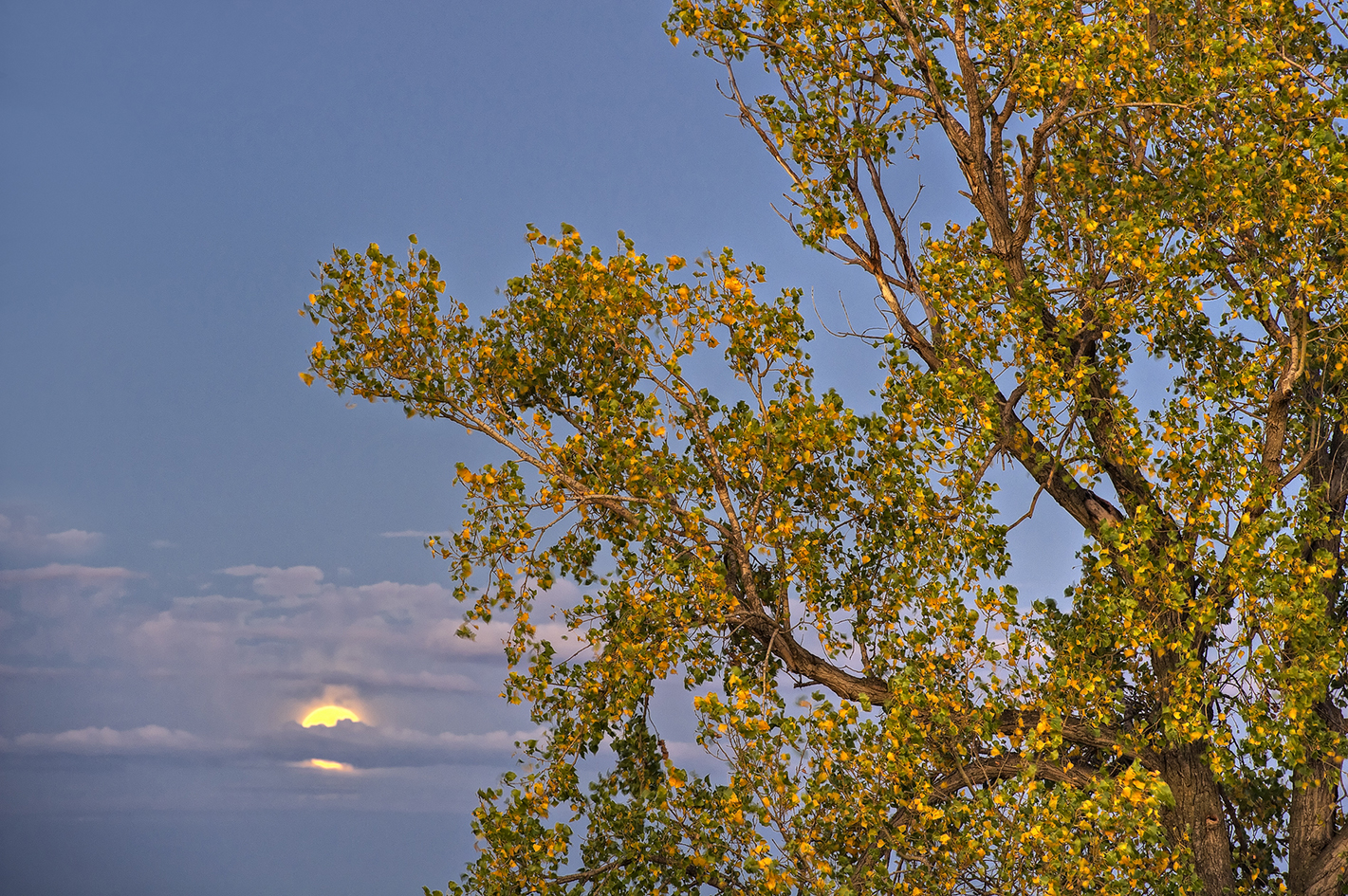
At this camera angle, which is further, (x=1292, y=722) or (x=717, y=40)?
(x=717, y=40)

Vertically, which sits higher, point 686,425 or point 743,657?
point 686,425

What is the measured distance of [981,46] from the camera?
43.8 ft

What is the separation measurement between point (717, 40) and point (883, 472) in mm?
5812

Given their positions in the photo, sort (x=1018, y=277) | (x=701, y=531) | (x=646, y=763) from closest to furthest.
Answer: (x=701, y=531)
(x=646, y=763)
(x=1018, y=277)

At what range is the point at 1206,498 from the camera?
36.4ft

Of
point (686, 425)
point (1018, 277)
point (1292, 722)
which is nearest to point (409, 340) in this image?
Answer: point (686, 425)

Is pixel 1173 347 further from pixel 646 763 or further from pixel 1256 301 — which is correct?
pixel 646 763

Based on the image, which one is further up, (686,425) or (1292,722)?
(686,425)

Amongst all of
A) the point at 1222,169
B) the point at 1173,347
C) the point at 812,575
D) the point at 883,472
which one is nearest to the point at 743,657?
the point at 812,575

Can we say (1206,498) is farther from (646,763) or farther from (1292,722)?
(646,763)

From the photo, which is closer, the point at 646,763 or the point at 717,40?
the point at 646,763

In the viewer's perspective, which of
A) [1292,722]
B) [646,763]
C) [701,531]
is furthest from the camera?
[646,763]

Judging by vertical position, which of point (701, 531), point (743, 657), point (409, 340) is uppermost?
point (409, 340)

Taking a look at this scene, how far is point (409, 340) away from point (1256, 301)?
359 inches
